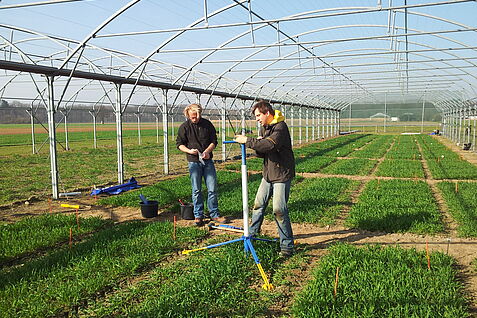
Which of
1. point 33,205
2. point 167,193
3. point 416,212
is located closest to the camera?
point 416,212

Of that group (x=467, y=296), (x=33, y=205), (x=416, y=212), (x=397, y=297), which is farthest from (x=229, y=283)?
(x=33, y=205)

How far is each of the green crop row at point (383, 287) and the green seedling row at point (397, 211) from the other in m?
1.30

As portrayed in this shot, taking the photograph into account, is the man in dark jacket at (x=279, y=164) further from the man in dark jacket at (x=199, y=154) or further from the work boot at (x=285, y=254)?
the man in dark jacket at (x=199, y=154)

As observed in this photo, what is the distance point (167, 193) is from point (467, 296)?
609cm

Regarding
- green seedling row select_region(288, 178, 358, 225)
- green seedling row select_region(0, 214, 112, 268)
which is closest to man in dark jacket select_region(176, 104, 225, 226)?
green seedling row select_region(288, 178, 358, 225)

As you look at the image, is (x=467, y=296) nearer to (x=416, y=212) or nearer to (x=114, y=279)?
(x=416, y=212)

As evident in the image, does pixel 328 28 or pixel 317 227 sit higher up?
pixel 328 28

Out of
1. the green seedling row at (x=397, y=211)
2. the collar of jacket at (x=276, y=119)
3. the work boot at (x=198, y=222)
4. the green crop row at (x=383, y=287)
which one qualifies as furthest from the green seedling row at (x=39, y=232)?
the green seedling row at (x=397, y=211)

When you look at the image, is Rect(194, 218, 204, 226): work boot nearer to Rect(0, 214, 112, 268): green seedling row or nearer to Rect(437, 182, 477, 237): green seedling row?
Rect(0, 214, 112, 268): green seedling row

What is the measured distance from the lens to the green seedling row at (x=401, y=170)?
11244mm

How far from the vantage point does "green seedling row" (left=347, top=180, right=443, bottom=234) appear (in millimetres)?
5977

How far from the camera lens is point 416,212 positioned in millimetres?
6625

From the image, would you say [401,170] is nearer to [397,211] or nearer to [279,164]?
[397,211]

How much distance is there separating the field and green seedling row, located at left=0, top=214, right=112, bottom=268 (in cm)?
2
